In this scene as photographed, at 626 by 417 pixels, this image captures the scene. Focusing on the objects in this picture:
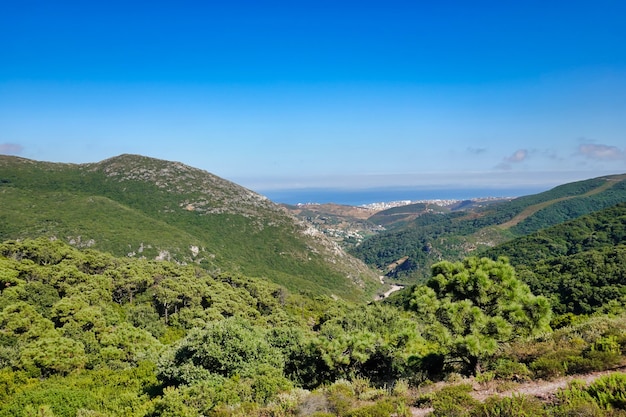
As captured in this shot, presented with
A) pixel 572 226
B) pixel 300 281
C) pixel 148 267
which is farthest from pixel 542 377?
pixel 572 226

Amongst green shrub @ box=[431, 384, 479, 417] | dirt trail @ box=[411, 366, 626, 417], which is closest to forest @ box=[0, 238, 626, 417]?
green shrub @ box=[431, 384, 479, 417]

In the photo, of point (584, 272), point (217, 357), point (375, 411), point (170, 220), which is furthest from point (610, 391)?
point (170, 220)

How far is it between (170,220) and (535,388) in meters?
141

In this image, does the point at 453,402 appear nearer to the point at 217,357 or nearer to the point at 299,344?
the point at 217,357

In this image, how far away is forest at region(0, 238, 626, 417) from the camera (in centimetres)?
963

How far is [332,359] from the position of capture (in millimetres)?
16688

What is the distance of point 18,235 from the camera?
90.9 metres

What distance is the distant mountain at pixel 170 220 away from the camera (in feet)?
339

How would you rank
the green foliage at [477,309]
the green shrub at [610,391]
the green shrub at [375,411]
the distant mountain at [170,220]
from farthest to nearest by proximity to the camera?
the distant mountain at [170,220], the green foliage at [477,309], the green shrub at [375,411], the green shrub at [610,391]

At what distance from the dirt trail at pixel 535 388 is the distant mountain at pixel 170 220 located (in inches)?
4002

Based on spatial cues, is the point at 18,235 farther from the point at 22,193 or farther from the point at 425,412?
the point at 425,412

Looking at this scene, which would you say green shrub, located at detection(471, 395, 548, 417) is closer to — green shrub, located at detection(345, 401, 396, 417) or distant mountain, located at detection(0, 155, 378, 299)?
green shrub, located at detection(345, 401, 396, 417)

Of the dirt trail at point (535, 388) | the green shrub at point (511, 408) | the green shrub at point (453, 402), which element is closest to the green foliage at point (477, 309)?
the dirt trail at point (535, 388)

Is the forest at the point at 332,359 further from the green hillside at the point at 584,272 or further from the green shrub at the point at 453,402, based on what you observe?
the green hillside at the point at 584,272
